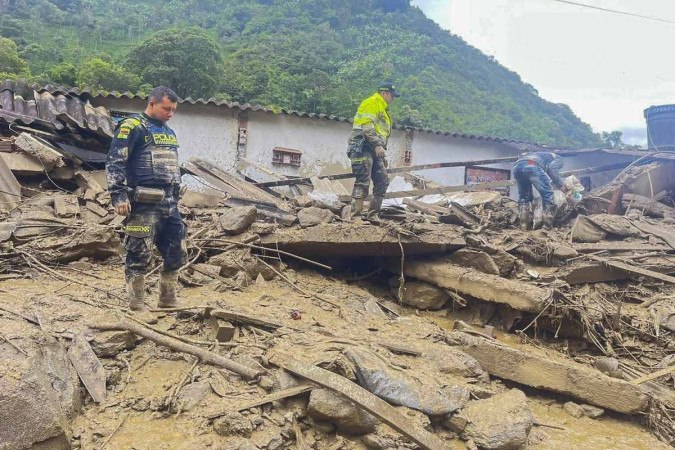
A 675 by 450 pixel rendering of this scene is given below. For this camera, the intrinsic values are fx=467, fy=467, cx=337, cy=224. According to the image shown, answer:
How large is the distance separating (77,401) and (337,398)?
4.77ft

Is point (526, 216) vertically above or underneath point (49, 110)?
underneath

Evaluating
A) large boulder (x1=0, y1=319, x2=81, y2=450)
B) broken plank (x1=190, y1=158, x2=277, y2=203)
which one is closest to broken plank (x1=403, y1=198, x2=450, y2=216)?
broken plank (x1=190, y1=158, x2=277, y2=203)

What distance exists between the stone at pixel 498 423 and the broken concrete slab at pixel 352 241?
249cm

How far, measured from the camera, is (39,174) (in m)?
6.61

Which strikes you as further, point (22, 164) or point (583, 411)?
point (22, 164)

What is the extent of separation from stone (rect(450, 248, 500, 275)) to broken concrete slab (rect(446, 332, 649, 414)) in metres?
1.76

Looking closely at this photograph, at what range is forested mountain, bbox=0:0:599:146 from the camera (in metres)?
18.7

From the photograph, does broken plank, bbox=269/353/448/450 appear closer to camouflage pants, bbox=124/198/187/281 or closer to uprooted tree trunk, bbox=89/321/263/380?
uprooted tree trunk, bbox=89/321/263/380

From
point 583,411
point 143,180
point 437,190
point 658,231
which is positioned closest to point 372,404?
point 583,411

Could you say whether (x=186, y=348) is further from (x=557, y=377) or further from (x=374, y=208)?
(x=374, y=208)

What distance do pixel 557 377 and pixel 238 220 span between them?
3.69 meters

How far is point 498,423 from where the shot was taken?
9.93 feet

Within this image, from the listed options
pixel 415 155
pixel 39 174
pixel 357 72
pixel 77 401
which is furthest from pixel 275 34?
pixel 77 401

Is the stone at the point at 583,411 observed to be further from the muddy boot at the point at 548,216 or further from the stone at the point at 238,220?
the muddy boot at the point at 548,216
